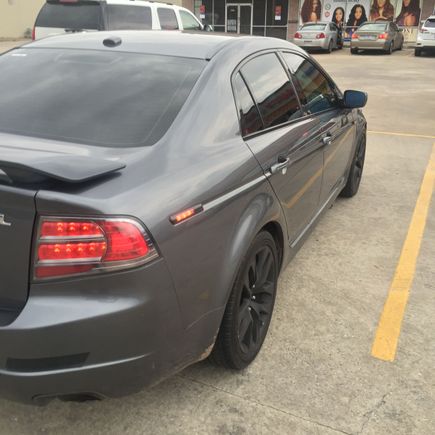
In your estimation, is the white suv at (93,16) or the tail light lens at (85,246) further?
the white suv at (93,16)

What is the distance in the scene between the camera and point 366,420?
2387mm

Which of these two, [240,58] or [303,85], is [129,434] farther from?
[303,85]

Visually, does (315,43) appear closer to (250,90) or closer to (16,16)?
(16,16)

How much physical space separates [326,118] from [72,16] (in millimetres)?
7992

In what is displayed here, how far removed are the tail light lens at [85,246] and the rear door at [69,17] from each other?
890cm

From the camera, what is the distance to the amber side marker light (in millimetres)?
1941

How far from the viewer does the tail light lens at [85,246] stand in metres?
1.78

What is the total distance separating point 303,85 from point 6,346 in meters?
2.62

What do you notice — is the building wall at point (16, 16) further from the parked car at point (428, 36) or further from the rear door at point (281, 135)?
the rear door at point (281, 135)

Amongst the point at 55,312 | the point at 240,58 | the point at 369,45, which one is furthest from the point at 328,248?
the point at 369,45

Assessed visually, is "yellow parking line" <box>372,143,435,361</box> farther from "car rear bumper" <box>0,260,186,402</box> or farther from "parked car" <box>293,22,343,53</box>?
"parked car" <box>293,22,343,53</box>

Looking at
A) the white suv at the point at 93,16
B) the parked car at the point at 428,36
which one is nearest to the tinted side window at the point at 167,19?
the white suv at the point at 93,16

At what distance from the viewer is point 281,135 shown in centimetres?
294

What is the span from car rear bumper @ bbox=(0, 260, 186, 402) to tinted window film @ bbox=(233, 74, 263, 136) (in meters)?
1.07
